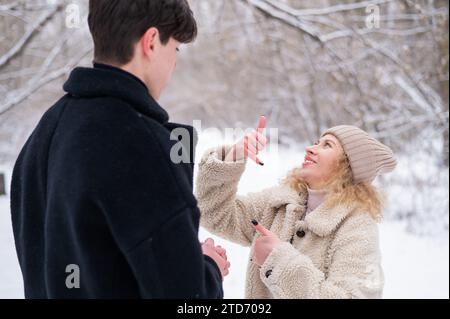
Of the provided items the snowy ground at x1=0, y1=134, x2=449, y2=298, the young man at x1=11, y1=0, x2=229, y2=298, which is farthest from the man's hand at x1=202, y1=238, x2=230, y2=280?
the snowy ground at x1=0, y1=134, x2=449, y2=298

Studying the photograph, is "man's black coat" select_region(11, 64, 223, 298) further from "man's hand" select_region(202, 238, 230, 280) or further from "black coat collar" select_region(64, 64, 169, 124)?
"man's hand" select_region(202, 238, 230, 280)

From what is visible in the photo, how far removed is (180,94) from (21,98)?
1185 centimetres

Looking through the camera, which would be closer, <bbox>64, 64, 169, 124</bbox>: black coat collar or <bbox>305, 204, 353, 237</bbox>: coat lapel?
<bbox>64, 64, 169, 124</bbox>: black coat collar

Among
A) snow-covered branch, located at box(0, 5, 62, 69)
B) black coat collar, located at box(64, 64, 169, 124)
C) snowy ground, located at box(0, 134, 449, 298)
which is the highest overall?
snow-covered branch, located at box(0, 5, 62, 69)

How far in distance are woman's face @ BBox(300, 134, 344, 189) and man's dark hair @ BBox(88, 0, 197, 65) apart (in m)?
0.79

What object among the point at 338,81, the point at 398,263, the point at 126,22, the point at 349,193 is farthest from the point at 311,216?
the point at 338,81

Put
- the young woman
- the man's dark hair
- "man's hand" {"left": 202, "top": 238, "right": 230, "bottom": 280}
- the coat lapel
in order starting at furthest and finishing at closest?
the coat lapel, the young woman, "man's hand" {"left": 202, "top": 238, "right": 230, "bottom": 280}, the man's dark hair

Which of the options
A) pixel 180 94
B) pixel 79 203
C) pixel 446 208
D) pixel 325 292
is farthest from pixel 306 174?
pixel 180 94

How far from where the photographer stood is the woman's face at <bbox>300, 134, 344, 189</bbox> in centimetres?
188

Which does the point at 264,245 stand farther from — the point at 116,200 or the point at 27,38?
the point at 27,38

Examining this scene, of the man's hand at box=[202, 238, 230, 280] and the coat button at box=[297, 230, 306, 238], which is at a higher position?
the coat button at box=[297, 230, 306, 238]

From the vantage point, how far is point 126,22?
1.29 metres
